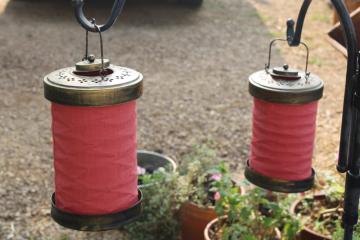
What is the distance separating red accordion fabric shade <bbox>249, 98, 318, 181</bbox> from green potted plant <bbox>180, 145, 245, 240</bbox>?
1.38 m

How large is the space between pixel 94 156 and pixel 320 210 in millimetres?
2120

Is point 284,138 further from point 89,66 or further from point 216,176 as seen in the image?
point 216,176

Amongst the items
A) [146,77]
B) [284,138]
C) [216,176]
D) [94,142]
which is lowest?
[146,77]

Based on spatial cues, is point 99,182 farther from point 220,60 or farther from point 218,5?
point 218,5

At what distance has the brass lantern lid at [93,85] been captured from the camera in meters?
1.50

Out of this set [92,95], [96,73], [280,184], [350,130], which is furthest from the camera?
[280,184]

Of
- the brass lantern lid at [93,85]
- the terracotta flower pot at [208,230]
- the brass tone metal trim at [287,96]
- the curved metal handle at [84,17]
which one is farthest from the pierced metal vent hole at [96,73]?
the terracotta flower pot at [208,230]

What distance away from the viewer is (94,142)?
154cm

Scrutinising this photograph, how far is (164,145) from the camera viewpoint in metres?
4.85

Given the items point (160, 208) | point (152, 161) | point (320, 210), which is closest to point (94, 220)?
point (160, 208)

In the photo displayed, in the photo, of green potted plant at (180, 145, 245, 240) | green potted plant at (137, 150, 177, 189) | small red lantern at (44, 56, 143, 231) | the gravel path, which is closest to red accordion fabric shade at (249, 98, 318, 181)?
small red lantern at (44, 56, 143, 231)

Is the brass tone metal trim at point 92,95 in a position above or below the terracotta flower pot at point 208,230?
above

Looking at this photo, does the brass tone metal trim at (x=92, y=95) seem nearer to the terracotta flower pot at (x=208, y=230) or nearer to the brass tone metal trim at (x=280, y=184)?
the brass tone metal trim at (x=280, y=184)

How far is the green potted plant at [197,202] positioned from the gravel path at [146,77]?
44cm
